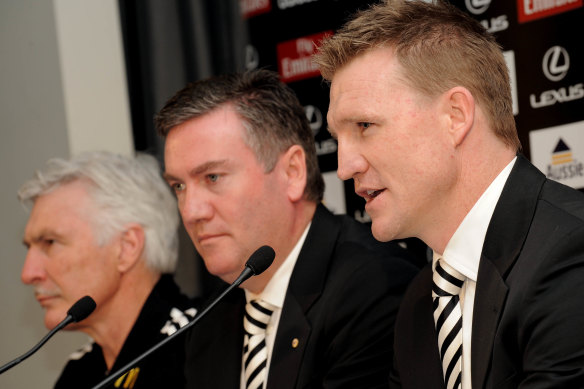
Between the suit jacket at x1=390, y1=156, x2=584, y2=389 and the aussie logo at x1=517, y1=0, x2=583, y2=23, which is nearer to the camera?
the suit jacket at x1=390, y1=156, x2=584, y2=389

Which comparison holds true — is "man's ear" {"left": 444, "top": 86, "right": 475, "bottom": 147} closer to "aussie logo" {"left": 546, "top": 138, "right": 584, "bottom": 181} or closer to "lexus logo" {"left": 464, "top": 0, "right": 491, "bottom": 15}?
"aussie logo" {"left": 546, "top": 138, "right": 584, "bottom": 181}

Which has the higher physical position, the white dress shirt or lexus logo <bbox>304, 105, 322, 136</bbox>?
lexus logo <bbox>304, 105, 322, 136</bbox>

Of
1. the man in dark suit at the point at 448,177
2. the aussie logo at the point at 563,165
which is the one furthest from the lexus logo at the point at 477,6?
the man in dark suit at the point at 448,177

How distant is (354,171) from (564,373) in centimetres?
71

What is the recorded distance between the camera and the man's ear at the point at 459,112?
1.99m

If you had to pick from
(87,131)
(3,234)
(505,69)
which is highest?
(505,69)

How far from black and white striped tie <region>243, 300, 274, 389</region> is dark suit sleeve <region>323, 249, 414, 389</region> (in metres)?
0.25

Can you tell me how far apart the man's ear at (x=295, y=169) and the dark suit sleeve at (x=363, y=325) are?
359 millimetres

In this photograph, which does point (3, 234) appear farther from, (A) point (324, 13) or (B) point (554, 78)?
(B) point (554, 78)

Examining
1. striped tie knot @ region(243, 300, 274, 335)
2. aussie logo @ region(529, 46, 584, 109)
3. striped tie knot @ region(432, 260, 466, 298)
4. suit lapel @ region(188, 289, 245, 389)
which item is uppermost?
aussie logo @ region(529, 46, 584, 109)

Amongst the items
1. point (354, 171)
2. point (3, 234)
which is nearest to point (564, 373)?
point (354, 171)

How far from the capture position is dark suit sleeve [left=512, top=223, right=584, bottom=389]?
64.5 inches

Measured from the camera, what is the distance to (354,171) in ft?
6.84

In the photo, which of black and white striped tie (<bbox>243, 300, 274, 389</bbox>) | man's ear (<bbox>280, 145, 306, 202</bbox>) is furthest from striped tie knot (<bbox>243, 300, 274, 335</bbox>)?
man's ear (<bbox>280, 145, 306, 202</bbox>)
